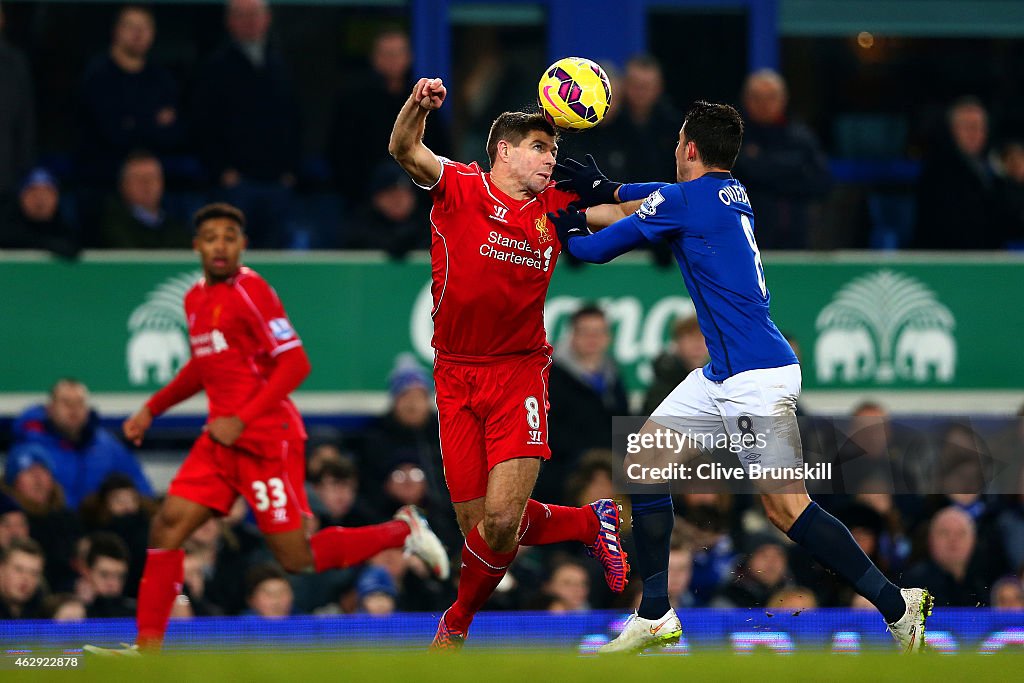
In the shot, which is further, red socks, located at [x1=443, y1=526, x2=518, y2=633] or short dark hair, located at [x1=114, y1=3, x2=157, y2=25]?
short dark hair, located at [x1=114, y1=3, x2=157, y2=25]

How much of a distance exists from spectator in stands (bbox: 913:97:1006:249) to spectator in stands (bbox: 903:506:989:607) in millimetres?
3639

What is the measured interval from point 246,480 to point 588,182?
2514 millimetres

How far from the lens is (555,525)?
27.8 feet

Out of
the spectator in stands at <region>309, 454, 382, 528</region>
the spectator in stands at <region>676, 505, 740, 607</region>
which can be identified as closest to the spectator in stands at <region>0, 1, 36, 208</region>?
the spectator in stands at <region>309, 454, 382, 528</region>

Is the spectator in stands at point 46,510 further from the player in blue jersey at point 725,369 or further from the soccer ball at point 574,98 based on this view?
the soccer ball at point 574,98

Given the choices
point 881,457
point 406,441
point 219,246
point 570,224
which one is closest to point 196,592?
point 406,441

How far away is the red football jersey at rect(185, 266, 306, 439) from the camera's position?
9.31 metres

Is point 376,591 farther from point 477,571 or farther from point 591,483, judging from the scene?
point 477,571

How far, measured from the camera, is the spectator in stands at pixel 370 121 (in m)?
12.8

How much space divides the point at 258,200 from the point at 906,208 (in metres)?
5.24

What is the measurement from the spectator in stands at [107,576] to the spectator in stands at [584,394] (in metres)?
2.90

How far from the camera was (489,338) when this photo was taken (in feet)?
26.3

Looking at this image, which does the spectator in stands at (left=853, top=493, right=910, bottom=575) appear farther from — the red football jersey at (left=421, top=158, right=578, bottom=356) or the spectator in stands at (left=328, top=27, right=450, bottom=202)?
the spectator in stands at (left=328, top=27, right=450, bottom=202)

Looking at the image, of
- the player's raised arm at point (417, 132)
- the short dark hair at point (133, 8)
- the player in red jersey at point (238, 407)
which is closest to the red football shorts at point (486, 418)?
the player's raised arm at point (417, 132)
